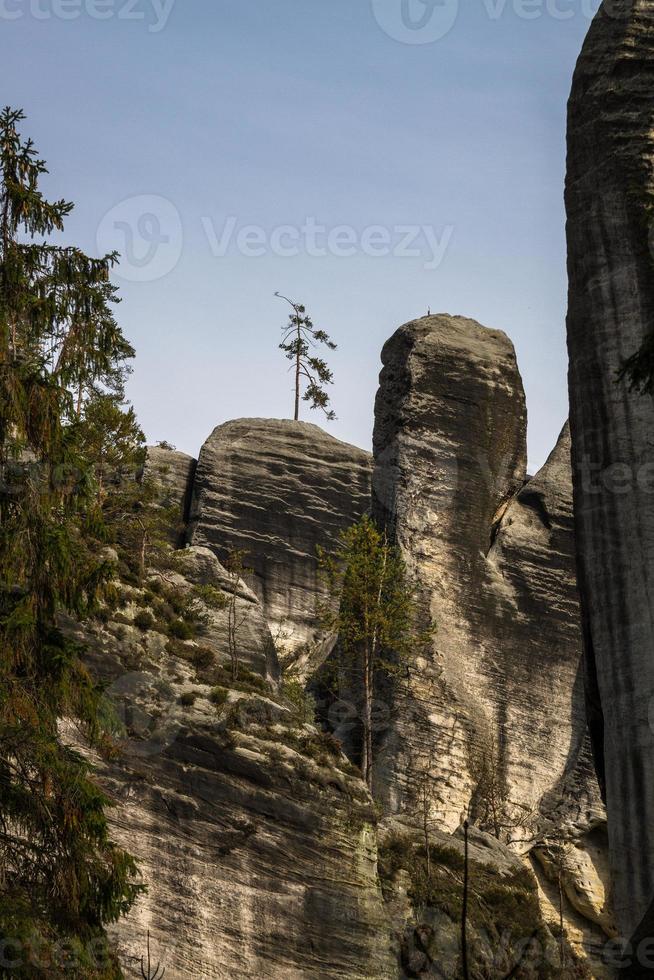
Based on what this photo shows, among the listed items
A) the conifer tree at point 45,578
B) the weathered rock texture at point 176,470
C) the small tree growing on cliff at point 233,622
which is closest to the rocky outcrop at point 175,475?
the weathered rock texture at point 176,470

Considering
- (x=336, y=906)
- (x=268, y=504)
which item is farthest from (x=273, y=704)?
(x=268, y=504)

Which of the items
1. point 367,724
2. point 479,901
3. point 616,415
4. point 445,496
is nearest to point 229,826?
point 479,901

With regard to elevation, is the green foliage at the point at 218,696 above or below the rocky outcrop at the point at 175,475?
below

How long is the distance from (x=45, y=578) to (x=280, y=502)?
38.5m

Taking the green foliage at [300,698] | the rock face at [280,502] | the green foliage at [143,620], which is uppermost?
the rock face at [280,502]

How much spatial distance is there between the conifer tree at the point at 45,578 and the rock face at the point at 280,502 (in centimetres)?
3395

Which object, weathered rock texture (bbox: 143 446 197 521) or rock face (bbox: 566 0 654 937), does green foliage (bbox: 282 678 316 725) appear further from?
rock face (bbox: 566 0 654 937)

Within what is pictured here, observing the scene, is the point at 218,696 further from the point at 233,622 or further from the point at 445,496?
the point at 445,496

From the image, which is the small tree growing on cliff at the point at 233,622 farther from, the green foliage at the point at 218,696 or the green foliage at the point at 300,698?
the green foliage at the point at 300,698

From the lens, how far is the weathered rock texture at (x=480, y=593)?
4172 cm

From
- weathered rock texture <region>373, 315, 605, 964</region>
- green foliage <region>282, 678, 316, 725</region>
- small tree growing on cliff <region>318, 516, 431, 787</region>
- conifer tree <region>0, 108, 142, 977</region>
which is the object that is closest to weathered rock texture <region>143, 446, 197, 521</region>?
weathered rock texture <region>373, 315, 605, 964</region>

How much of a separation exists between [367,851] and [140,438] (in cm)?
1550

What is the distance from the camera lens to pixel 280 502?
188ft

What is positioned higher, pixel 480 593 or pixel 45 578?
pixel 480 593
